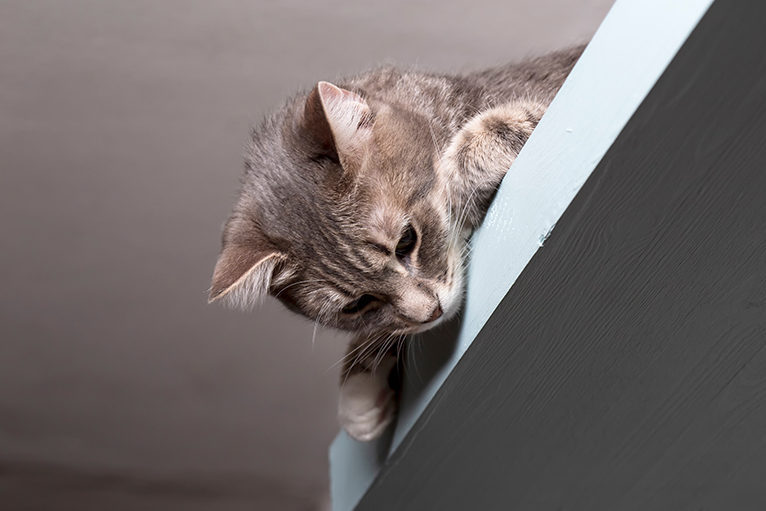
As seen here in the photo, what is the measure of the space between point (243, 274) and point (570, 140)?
1.78ft

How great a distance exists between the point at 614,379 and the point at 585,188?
0.27m

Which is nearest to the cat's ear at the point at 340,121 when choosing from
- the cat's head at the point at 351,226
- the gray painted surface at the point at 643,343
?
the cat's head at the point at 351,226

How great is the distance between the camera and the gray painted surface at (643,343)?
1.29 ft

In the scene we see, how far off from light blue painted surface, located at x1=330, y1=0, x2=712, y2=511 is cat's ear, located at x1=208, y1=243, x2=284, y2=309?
1.06 ft

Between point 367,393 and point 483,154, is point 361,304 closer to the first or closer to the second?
point 367,393

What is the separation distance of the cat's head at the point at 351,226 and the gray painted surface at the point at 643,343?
16 centimetres

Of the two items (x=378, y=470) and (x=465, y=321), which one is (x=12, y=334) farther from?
(x=465, y=321)

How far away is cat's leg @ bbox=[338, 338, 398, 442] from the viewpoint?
34.1 inches

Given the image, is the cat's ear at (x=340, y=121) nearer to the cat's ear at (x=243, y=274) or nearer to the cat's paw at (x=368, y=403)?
the cat's ear at (x=243, y=274)

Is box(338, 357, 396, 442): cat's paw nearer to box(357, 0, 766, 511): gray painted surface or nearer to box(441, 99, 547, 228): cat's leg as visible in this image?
box(357, 0, 766, 511): gray painted surface

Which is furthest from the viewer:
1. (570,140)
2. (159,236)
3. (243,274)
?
(159,236)

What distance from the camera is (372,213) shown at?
2.79ft

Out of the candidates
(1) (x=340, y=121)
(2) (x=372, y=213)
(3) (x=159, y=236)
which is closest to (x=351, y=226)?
(2) (x=372, y=213)

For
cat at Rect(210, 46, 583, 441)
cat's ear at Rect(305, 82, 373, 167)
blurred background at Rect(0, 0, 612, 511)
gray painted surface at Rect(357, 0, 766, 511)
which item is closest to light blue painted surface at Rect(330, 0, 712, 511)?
gray painted surface at Rect(357, 0, 766, 511)
